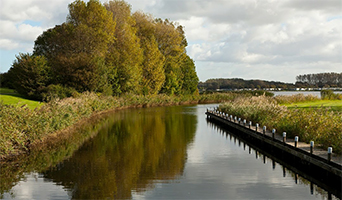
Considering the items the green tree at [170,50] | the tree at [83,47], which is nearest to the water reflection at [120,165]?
the tree at [83,47]

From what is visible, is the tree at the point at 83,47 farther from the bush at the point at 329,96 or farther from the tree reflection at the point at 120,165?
the bush at the point at 329,96

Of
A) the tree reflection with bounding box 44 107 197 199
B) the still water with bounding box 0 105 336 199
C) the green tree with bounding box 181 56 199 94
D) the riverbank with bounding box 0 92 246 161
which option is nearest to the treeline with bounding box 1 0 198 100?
the green tree with bounding box 181 56 199 94

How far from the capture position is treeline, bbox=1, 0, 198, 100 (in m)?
43.1

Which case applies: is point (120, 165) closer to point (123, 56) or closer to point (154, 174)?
point (154, 174)

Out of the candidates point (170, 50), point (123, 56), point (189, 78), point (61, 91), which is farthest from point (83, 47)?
point (189, 78)

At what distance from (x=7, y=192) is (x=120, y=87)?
42.1 m

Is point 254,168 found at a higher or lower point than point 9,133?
lower

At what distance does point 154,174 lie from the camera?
1270 cm

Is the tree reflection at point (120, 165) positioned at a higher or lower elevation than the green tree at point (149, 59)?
lower

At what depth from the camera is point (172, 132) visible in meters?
24.6

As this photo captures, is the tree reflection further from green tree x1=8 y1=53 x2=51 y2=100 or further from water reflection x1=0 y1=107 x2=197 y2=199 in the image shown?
green tree x1=8 y1=53 x2=51 y2=100

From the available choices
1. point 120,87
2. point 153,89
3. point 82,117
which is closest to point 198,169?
point 82,117

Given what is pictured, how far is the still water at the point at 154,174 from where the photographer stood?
10.6 meters

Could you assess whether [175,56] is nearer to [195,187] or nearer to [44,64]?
[44,64]
